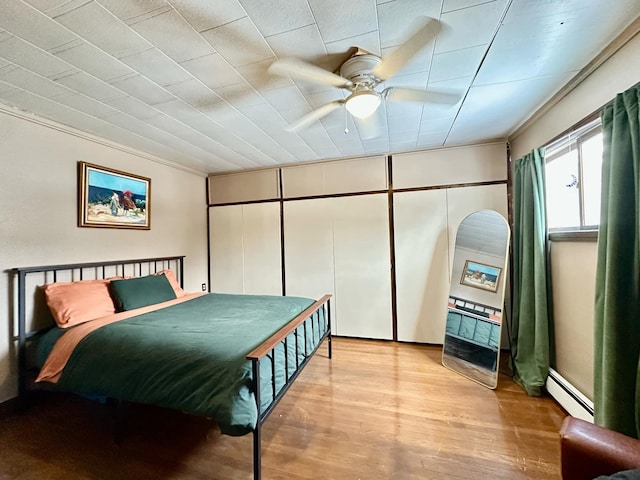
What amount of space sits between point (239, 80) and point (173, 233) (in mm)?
2646

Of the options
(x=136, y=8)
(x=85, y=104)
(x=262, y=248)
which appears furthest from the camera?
(x=262, y=248)

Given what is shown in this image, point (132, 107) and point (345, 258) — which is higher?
point (132, 107)

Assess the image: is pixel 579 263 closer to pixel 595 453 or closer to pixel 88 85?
pixel 595 453

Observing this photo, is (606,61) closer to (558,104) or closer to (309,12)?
(558,104)

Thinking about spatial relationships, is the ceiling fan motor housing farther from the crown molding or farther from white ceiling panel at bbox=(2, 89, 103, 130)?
the crown molding

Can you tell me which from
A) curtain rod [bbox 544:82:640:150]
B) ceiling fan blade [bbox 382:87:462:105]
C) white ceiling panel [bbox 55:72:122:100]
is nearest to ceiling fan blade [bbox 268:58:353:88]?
ceiling fan blade [bbox 382:87:462:105]

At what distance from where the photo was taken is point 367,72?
1.78 meters

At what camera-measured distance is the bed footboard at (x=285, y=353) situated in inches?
58.3

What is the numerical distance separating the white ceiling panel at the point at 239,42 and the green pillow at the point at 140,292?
2.29 metres

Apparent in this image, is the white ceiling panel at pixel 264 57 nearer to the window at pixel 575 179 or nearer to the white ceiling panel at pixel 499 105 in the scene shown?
the white ceiling panel at pixel 499 105

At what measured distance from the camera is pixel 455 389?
2504mm

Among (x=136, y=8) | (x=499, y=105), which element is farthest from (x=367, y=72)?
(x=499, y=105)

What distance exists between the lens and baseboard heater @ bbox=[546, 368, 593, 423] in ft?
6.27

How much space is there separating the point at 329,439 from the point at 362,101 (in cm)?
227
